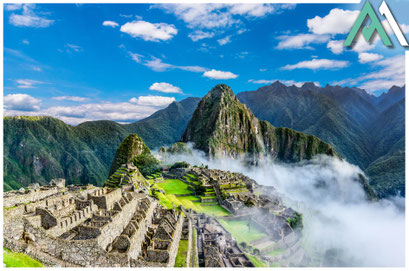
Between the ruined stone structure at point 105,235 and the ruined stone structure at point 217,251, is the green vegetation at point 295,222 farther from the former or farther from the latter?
the ruined stone structure at point 217,251

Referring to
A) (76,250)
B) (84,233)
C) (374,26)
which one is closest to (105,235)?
(84,233)

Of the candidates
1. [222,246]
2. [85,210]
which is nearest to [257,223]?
[222,246]

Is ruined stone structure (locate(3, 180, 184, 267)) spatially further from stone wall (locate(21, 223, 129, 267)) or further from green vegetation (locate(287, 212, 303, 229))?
green vegetation (locate(287, 212, 303, 229))

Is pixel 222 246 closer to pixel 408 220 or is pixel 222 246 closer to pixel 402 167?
pixel 408 220

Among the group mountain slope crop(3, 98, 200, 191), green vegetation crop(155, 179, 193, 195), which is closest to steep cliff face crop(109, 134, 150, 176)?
green vegetation crop(155, 179, 193, 195)

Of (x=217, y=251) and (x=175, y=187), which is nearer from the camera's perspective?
(x=217, y=251)

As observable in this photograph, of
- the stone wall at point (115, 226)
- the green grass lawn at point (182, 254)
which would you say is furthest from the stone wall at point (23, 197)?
the green grass lawn at point (182, 254)

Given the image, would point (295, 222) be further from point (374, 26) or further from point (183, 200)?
point (374, 26)
